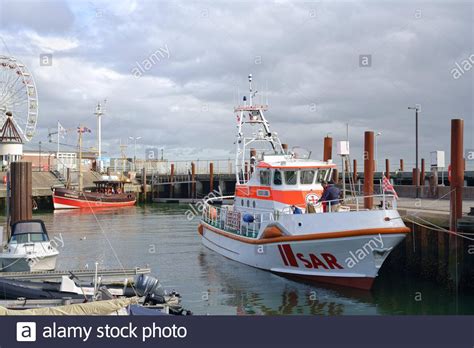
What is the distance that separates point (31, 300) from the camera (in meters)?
12.1

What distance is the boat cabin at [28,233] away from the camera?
17734 mm

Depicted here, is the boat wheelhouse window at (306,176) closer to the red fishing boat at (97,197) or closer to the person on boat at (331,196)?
the person on boat at (331,196)

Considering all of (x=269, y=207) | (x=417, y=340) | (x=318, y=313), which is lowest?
(x=318, y=313)

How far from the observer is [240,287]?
667 inches

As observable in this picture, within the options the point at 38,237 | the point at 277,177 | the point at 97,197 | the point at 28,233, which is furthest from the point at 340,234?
the point at 97,197

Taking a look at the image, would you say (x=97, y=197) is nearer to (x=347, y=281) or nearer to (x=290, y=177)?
(x=290, y=177)

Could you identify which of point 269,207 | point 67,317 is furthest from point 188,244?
point 67,317

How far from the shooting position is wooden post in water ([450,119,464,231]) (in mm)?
15164

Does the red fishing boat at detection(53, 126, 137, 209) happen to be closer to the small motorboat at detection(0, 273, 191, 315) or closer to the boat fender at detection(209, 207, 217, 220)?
the boat fender at detection(209, 207, 217, 220)

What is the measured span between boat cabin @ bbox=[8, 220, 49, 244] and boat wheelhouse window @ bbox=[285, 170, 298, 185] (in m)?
8.21

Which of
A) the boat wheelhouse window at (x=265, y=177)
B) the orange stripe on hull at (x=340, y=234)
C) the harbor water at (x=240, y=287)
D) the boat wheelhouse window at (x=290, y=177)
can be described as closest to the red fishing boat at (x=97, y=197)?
the harbor water at (x=240, y=287)

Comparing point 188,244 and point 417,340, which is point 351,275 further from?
point 188,244

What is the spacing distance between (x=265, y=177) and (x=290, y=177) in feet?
3.43

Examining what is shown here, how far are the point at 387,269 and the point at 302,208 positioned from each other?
3.49 metres
